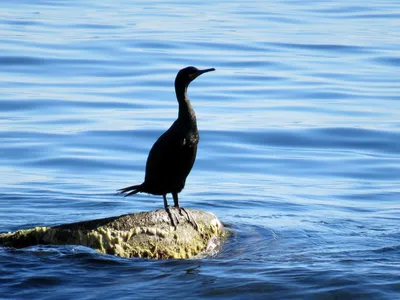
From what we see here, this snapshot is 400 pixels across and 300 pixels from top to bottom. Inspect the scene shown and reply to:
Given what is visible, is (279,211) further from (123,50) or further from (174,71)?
(123,50)

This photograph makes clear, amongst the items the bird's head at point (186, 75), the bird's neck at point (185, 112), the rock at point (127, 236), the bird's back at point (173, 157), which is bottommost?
the rock at point (127, 236)

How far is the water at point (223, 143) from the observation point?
24.8 ft

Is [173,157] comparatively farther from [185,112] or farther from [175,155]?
[185,112]

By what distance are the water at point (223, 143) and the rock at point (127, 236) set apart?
97 millimetres

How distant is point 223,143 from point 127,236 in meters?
5.88

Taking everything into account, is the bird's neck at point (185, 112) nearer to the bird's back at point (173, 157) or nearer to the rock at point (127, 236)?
the bird's back at point (173, 157)

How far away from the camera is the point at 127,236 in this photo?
7828 millimetres

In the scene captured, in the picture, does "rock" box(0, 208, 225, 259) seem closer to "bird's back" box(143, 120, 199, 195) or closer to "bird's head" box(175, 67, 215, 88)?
"bird's back" box(143, 120, 199, 195)

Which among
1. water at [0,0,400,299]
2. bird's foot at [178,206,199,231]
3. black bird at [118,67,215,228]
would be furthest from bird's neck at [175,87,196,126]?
water at [0,0,400,299]

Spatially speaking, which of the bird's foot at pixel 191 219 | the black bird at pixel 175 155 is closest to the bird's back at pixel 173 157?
the black bird at pixel 175 155

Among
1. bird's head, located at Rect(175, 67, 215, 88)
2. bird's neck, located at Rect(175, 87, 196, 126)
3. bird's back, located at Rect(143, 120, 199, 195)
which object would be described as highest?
bird's head, located at Rect(175, 67, 215, 88)

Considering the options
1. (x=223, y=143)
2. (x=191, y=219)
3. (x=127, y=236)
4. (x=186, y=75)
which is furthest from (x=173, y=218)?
(x=223, y=143)

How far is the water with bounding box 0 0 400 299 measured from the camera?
7562 millimetres

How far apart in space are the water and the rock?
97mm
